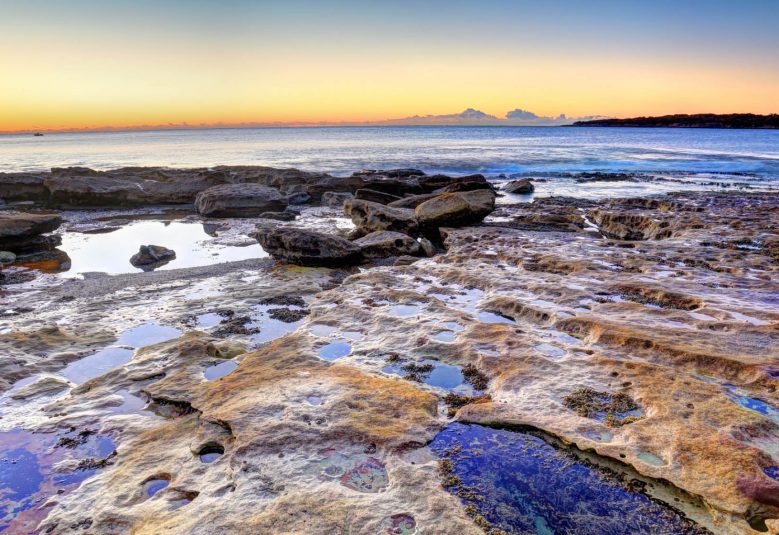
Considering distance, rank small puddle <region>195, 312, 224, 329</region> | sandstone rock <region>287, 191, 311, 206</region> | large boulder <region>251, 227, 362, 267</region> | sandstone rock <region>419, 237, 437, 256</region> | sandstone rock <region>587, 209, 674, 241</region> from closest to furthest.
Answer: small puddle <region>195, 312, 224, 329</region> → large boulder <region>251, 227, 362, 267</region> → sandstone rock <region>419, 237, 437, 256</region> → sandstone rock <region>587, 209, 674, 241</region> → sandstone rock <region>287, 191, 311, 206</region>

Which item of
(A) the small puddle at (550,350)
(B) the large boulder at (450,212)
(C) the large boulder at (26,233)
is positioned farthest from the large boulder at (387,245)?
(C) the large boulder at (26,233)

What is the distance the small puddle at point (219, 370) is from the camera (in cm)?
477

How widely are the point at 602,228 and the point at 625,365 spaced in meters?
9.02

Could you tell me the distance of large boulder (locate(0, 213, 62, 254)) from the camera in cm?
1052

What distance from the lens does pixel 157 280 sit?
27.0 feet

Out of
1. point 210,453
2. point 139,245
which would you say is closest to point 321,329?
point 210,453

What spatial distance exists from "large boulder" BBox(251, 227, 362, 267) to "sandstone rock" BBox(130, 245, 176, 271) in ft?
7.96

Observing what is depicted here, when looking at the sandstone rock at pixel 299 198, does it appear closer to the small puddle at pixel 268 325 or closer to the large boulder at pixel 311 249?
the large boulder at pixel 311 249

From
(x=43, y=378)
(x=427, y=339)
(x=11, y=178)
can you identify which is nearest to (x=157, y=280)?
(x=43, y=378)

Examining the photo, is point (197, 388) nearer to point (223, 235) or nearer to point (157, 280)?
point (157, 280)

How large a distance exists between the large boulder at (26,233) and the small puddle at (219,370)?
8.72 m

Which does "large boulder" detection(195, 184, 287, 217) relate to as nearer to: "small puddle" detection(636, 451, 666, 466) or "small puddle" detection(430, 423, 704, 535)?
"small puddle" detection(430, 423, 704, 535)

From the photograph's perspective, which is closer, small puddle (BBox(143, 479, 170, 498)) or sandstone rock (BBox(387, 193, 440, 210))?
small puddle (BBox(143, 479, 170, 498))

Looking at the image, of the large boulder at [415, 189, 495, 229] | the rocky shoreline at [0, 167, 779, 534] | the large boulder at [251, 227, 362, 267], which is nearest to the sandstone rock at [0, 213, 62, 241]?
the rocky shoreline at [0, 167, 779, 534]
